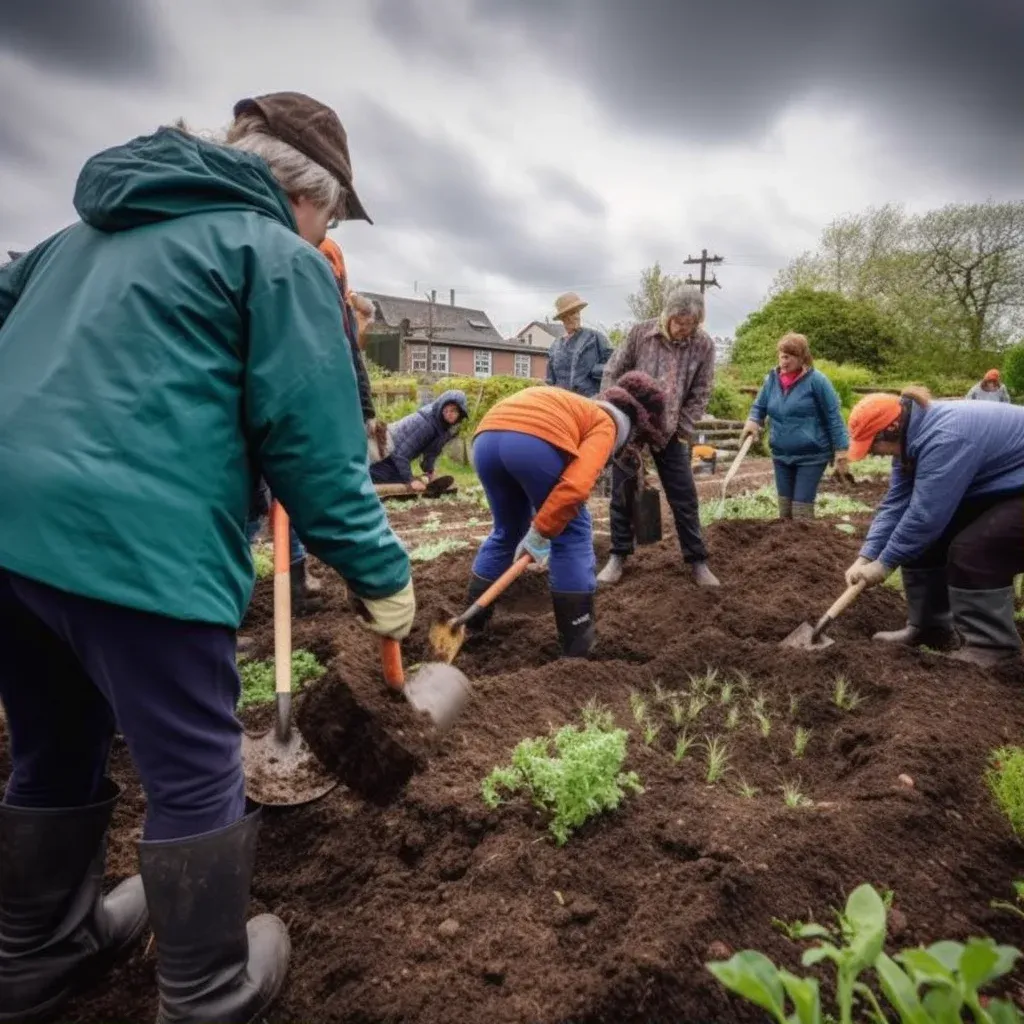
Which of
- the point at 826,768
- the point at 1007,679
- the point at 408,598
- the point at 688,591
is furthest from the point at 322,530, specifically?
the point at 688,591

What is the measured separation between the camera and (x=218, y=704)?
145cm

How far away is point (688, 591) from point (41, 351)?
14.0 feet

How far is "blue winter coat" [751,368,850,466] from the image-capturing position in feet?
19.9

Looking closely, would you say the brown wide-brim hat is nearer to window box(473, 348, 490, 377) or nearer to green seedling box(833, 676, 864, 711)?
green seedling box(833, 676, 864, 711)

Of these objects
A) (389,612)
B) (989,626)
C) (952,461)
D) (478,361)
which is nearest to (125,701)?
(389,612)

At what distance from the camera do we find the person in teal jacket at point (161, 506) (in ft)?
4.25

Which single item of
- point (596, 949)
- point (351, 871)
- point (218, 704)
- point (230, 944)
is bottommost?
point (351, 871)

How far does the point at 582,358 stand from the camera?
7.81m

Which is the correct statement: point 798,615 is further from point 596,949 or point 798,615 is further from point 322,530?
point 322,530

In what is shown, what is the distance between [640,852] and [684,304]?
386cm

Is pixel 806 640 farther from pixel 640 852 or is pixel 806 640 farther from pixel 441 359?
pixel 441 359

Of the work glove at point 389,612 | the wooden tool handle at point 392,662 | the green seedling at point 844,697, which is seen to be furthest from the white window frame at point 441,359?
the work glove at point 389,612

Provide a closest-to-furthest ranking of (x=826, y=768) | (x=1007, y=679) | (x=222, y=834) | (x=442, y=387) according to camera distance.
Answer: (x=222, y=834)
(x=826, y=768)
(x=1007, y=679)
(x=442, y=387)

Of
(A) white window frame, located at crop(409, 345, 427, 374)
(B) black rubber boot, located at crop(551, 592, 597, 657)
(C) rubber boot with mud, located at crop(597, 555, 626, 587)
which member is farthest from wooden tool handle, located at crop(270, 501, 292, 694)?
(A) white window frame, located at crop(409, 345, 427, 374)
